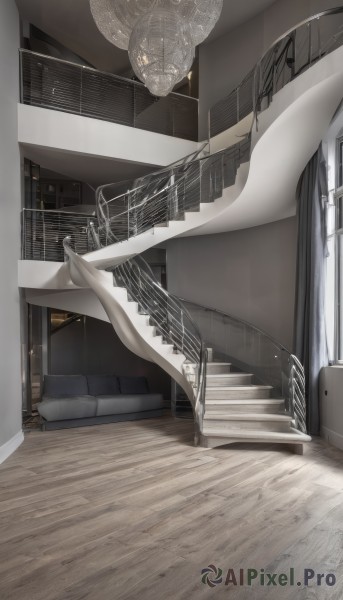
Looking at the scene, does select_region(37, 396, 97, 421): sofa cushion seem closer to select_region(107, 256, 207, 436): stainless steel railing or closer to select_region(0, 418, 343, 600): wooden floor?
select_region(0, 418, 343, 600): wooden floor

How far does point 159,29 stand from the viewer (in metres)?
3.29

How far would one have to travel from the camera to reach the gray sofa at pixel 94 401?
305 inches

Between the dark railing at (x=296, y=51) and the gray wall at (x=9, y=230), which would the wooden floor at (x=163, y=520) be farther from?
the dark railing at (x=296, y=51)

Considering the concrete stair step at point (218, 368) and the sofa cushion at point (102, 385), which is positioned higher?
the concrete stair step at point (218, 368)

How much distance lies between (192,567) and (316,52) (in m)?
5.21

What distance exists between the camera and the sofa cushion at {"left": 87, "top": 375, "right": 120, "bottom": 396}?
909cm

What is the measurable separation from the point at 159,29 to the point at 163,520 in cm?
374

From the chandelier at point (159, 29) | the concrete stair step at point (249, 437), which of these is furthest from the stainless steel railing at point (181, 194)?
the chandelier at point (159, 29)

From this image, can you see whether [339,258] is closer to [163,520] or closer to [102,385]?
[163,520]

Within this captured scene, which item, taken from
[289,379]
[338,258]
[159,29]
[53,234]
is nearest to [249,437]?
[289,379]

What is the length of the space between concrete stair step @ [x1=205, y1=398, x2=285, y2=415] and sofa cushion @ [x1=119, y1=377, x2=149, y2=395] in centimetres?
293

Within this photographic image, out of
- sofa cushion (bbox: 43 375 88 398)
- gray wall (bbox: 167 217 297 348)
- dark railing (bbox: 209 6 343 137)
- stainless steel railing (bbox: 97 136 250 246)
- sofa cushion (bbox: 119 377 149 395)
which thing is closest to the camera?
dark railing (bbox: 209 6 343 137)

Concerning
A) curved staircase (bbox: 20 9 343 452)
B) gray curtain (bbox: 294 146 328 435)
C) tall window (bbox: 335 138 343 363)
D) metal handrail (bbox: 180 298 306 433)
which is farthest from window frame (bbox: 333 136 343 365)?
curved staircase (bbox: 20 9 343 452)

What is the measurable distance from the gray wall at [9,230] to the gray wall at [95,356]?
11.5ft
